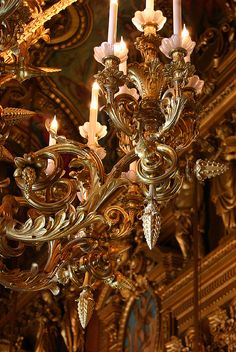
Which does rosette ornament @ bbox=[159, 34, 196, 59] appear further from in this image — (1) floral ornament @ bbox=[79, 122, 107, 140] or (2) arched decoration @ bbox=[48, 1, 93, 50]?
(2) arched decoration @ bbox=[48, 1, 93, 50]

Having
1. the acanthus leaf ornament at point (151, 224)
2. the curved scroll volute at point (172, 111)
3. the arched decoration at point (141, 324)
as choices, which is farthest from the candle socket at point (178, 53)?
the arched decoration at point (141, 324)

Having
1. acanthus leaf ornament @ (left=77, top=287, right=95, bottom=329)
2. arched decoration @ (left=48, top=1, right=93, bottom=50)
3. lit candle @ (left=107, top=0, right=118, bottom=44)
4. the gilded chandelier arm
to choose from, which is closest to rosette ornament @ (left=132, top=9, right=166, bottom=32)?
lit candle @ (left=107, top=0, right=118, bottom=44)

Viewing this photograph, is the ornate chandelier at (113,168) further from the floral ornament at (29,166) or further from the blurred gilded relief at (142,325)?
the blurred gilded relief at (142,325)

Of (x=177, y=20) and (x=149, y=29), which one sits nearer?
(x=177, y=20)

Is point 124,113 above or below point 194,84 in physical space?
below

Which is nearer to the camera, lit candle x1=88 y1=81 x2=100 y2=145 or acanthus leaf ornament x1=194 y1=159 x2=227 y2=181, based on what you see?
acanthus leaf ornament x1=194 y1=159 x2=227 y2=181

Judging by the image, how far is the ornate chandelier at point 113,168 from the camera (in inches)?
161

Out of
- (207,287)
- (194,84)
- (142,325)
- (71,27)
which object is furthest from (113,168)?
(142,325)

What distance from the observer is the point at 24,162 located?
4.29 m

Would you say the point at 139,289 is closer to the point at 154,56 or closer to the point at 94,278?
the point at 94,278

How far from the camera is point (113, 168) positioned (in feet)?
13.9

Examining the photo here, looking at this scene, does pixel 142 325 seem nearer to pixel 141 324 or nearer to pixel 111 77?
pixel 141 324

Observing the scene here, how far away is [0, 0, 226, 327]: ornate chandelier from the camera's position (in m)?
4.09

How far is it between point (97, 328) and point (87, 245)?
284 inches
